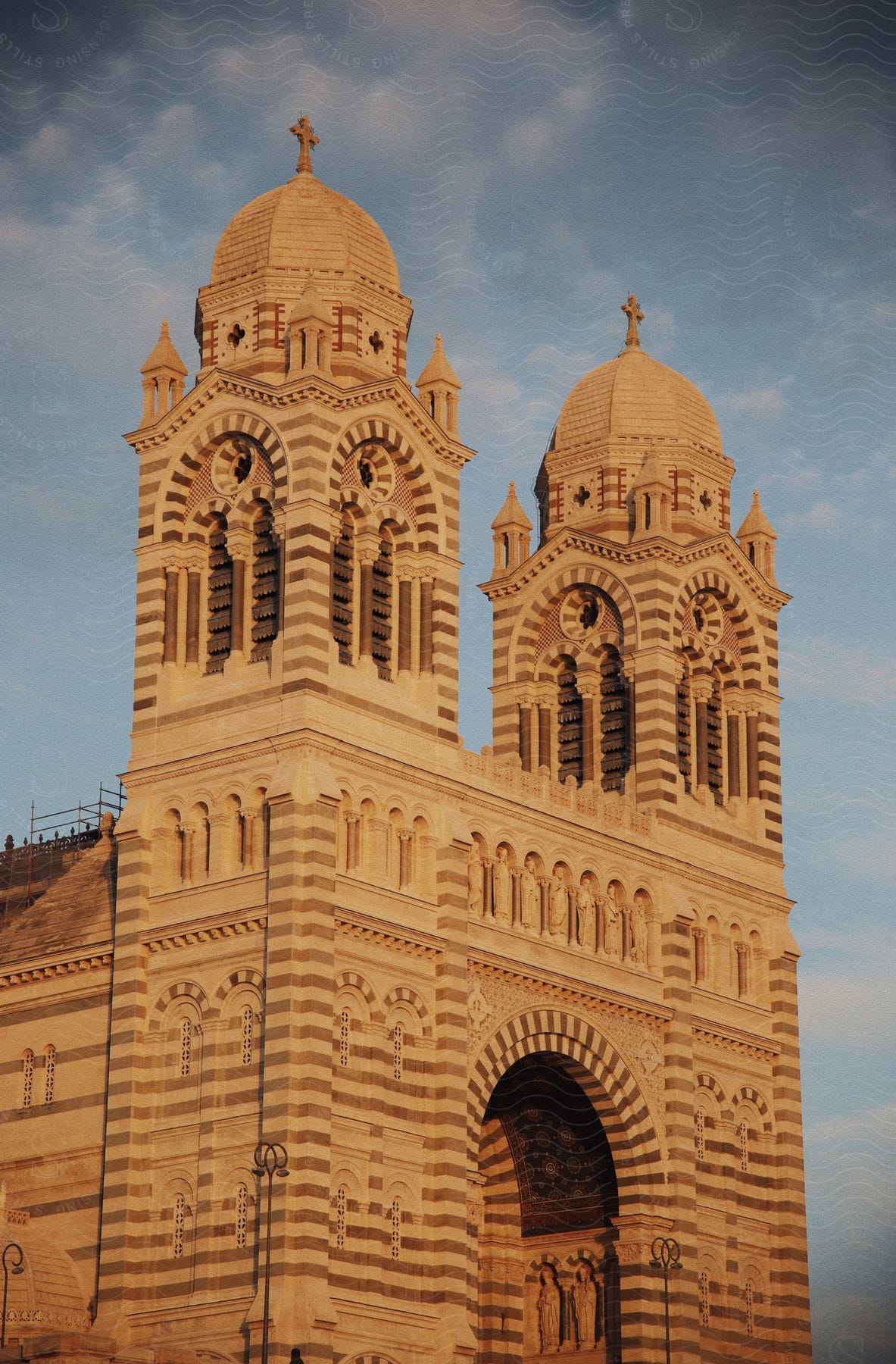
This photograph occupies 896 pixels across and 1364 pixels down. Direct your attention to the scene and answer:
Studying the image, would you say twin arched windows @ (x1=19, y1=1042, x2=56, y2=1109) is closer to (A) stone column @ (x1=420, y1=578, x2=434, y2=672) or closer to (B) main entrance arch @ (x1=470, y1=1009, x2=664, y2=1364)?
(B) main entrance arch @ (x1=470, y1=1009, x2=664, y2=1364)

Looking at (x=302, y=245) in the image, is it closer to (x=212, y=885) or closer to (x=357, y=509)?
(x=357, y=509)

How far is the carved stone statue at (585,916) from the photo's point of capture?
74438 mm

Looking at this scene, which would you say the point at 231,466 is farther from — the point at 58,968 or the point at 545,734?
the point at 545,734

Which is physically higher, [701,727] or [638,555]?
[638,555]

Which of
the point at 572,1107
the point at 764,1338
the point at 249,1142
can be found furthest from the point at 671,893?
the point at 249,1142

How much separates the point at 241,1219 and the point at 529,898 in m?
13.2

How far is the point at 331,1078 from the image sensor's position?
213ft

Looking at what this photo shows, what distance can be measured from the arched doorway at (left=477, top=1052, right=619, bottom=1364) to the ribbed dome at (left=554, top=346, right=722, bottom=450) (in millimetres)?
21524

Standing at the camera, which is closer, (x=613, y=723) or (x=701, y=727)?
(x=613, y=723)

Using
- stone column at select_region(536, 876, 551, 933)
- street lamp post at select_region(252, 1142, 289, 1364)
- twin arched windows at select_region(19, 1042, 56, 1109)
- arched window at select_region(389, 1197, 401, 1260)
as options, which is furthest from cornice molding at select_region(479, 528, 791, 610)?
street lamp post at select_region(252, 1142, 289, 1364)

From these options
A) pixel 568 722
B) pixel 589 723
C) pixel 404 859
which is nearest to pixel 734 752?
pixel 589 723

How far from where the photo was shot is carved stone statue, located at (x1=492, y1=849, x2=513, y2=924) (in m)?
71.8

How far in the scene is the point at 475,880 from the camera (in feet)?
233

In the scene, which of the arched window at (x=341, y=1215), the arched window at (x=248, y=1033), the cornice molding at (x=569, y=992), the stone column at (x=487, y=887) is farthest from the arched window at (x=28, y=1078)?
the stone column at (x=487, y=887)
